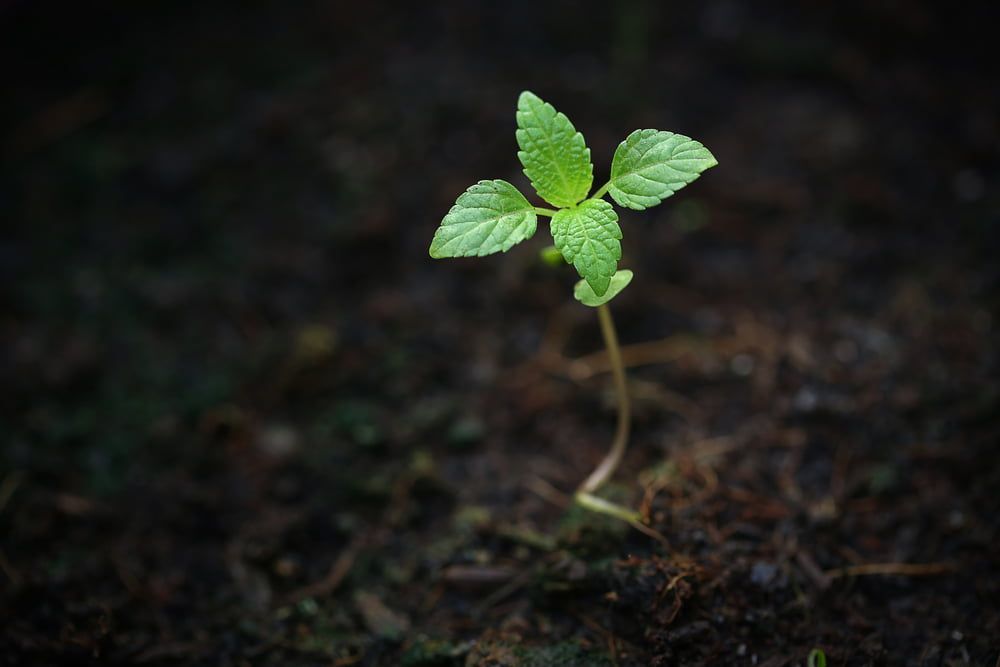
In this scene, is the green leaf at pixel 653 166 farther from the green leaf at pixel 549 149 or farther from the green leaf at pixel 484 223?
the green leaf at pixel 484 223

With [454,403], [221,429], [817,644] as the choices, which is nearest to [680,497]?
[817,644]

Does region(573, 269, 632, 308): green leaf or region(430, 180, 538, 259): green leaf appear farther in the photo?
region(573, 269, 632, 308): green leaf

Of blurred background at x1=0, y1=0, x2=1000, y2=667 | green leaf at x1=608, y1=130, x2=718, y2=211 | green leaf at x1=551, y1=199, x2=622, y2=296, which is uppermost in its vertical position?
green leaf at x1=608, y1=130, x2=718, y2=211

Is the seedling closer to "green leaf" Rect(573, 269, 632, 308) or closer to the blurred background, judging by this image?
"green leaf" Rect(573, 269, 632, 308)

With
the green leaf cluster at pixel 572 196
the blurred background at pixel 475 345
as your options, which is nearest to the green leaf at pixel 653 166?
the green leaf cluster at pixel 572 196

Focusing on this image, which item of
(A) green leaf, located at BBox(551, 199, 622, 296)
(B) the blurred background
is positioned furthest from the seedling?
(B) the blurred background

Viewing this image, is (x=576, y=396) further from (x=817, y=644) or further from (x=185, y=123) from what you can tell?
(x=185, y=123)
